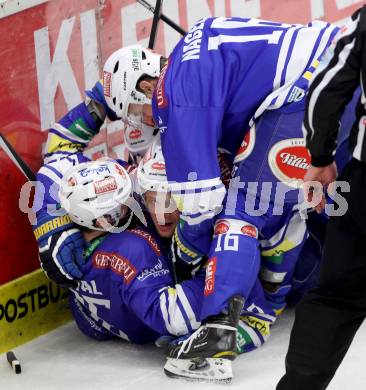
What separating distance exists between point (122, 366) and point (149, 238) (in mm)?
446

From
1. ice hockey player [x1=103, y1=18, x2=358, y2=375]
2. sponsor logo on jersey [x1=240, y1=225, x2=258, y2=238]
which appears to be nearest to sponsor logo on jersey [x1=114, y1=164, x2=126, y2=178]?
ice hockey player [x1=103, y1=18, x2=358, y2=375]

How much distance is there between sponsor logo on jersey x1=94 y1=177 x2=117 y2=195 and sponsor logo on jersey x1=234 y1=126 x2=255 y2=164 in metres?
0.44

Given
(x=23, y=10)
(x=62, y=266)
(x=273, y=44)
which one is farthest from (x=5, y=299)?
(x=273, y=44)

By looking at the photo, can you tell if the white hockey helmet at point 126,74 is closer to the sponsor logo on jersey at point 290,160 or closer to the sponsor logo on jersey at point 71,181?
the sponsor logo on jersey at point 71,181

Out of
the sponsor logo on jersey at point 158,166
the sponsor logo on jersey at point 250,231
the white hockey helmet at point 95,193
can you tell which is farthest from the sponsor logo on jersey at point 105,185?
the sponsor logo on jersey at point 250,231

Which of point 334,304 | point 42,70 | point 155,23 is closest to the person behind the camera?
point 334,304

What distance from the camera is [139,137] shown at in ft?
13.6

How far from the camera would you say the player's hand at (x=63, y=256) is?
149 inches

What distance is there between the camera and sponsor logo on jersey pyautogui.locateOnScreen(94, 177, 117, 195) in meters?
3.74

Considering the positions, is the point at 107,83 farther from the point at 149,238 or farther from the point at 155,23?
the point at 149,238

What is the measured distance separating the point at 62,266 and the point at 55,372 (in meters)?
0.37

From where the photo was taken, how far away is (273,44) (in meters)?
3.64

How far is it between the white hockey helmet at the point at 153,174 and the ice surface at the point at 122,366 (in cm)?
58

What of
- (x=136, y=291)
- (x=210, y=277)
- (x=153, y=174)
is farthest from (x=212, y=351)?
(x=153, y=174)
